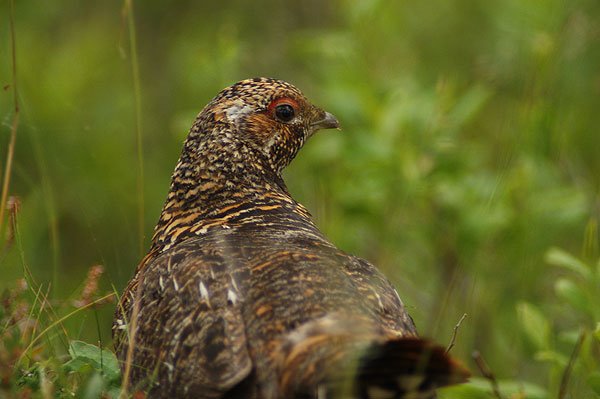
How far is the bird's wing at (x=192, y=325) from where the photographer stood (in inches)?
113

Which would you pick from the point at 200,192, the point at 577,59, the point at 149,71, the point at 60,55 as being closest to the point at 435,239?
the point at 577,59

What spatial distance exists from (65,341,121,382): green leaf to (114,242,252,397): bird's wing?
0.09 m

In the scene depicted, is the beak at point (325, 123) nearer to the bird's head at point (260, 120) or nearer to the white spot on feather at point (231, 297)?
the bird's head at point (260, 120)

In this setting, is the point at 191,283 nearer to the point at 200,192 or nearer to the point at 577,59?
the point at 200,192

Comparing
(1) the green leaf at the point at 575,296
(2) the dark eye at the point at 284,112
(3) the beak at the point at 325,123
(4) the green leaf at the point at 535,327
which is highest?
(2) the dark eye at the point at 284,112

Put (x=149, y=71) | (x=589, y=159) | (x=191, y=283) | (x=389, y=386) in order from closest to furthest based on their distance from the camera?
(x=389, y=386)
(x=191, y=283)
(x=589, y=159)
(x=149, y=71)

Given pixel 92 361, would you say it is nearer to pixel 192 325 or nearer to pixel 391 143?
pixel 192 325

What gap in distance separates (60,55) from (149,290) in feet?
23.6

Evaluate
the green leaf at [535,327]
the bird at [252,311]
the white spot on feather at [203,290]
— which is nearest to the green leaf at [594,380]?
the green leaf at [535,327]

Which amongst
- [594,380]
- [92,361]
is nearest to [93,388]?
[92,361]

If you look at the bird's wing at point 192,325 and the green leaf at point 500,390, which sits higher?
the bird's wing at point 192,325

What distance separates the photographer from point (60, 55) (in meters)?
9.80

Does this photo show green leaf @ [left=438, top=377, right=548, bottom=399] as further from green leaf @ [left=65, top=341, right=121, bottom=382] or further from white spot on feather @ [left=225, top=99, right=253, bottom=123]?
white spot on feather @ [left=225, top=99, right=253, bottom=123]

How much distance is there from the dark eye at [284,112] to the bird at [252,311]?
0.48m
